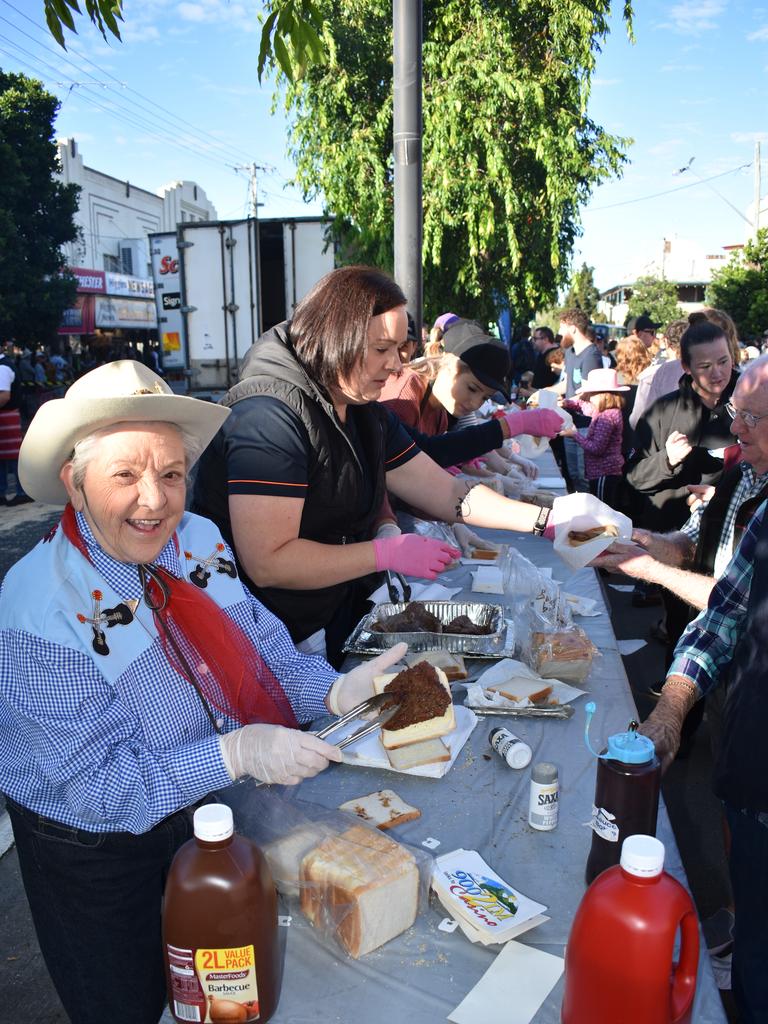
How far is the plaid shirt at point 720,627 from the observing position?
212 centimetres

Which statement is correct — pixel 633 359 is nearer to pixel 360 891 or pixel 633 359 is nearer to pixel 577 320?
pixel 577 320

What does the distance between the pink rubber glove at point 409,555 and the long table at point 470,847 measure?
57 cm

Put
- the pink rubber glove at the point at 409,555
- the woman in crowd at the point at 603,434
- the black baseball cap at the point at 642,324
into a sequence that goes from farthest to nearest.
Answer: the black baseball cap at the point at 642,324
the woman in crowd at the point at 603,434
the pink rubber glove at the point at 409,555

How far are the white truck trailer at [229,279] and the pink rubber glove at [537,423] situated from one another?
604 cm

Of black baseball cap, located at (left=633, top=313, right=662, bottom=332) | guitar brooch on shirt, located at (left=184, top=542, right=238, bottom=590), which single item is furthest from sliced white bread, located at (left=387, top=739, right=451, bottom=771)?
black baseball cap, located at (left=633, top=313, right=662, bottom=332)

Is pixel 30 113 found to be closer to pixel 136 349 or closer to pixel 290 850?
pixel 136 349

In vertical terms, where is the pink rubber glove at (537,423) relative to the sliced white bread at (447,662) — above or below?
above

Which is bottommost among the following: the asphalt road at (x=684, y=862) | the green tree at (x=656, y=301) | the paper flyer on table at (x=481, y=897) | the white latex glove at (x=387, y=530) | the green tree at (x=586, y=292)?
the asphalt road at (x=684, y=862)

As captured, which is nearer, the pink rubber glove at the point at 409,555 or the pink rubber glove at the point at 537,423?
the pink rubber glove at the point at 409,555

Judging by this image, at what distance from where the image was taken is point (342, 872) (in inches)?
55.2

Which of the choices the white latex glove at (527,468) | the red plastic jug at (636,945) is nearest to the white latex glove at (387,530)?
the red plastic jug at (636,945)

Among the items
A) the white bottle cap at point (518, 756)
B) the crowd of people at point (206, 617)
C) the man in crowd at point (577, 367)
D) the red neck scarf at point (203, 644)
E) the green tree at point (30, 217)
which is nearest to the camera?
the crowd of people at point (206, 617)

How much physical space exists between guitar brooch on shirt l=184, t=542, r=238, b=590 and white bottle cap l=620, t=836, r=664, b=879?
3.79 ft

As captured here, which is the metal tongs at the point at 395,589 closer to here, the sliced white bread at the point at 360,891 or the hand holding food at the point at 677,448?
the sliced white bread at the point at 360,891
